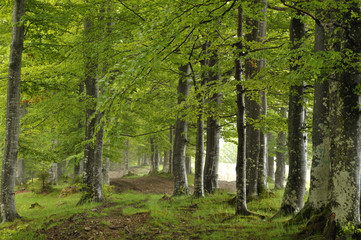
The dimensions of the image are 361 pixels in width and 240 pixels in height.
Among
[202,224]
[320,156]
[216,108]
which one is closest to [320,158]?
[320,156]

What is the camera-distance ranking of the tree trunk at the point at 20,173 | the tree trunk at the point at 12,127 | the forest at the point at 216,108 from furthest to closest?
the tree trunk at the point at 20,173 → the tree trunk at the point at 12,127 → the forest at the point at 216,108

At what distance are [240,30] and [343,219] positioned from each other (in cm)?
506

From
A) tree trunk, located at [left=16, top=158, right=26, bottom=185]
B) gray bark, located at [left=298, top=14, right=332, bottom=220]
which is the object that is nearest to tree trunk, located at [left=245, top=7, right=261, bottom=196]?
gray bark, located at [left=298, top=14, right=332, bottom=220]

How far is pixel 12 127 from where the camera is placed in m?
8.87

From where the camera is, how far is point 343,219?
4523mm

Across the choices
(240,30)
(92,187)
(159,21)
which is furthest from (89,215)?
(240,30)

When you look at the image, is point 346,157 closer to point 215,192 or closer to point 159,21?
point 159,21

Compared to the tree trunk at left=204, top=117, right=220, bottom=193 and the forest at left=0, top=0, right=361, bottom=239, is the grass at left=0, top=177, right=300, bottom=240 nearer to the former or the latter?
the forest at left=0, top=0, right=361, bottom=239

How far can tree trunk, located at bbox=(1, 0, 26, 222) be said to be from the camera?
8.60m

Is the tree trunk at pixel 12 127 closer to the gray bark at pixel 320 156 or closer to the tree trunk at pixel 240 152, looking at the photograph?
the tree trunk at pixel 240 152

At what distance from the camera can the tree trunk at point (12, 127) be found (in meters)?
8.60

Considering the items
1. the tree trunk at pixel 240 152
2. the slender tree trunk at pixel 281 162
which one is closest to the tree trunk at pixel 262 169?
the tree trunk at pixel 240 152

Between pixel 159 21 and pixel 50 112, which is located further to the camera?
pixel 50 112

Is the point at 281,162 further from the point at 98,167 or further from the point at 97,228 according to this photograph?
the point at 97,228
